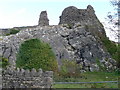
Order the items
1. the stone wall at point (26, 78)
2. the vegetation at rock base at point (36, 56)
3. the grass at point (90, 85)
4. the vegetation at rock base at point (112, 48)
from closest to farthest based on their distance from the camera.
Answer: the stone wall at point (26, 78)
the grass at point (90, 85)
the vegetation at rock base at point (36, 56)
the vegetation at rock base at point (112, 48)

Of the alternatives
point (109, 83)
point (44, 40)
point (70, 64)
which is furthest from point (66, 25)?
point (109, 83)

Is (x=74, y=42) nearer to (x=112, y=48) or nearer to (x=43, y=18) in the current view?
(x=112, y=48)

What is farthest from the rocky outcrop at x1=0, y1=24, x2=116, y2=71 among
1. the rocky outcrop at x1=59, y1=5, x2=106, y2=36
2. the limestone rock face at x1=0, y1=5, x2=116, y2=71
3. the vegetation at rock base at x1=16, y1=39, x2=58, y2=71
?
the rocky outcrop at x1=59, y1=5, x2=106, y2=36

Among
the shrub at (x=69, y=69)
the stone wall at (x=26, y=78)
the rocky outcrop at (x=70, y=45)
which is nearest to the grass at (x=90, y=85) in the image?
the stone wall at (x=26, y=78)

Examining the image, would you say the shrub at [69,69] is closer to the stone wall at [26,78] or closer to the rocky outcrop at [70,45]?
the rocky outcrop at [70,45]

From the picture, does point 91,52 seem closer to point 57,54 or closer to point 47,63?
point 57,54

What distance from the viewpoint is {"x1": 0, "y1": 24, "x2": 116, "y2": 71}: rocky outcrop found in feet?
94.8

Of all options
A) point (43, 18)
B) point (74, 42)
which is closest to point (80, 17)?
point (74, 42)

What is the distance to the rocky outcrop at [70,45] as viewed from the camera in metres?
28.9

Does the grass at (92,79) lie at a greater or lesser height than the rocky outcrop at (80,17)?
lesser

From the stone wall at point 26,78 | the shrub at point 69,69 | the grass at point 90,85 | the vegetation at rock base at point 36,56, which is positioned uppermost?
the vegetation at rock base at point 36,56

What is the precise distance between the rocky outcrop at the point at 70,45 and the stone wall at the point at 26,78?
813cm

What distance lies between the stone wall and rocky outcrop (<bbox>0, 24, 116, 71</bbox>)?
8133mm

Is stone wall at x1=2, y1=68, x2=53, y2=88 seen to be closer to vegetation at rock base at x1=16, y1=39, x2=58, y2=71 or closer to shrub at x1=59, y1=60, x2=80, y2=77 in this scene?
vegetation at rock base at x1=16, y1=39, x2=58, y2=71
